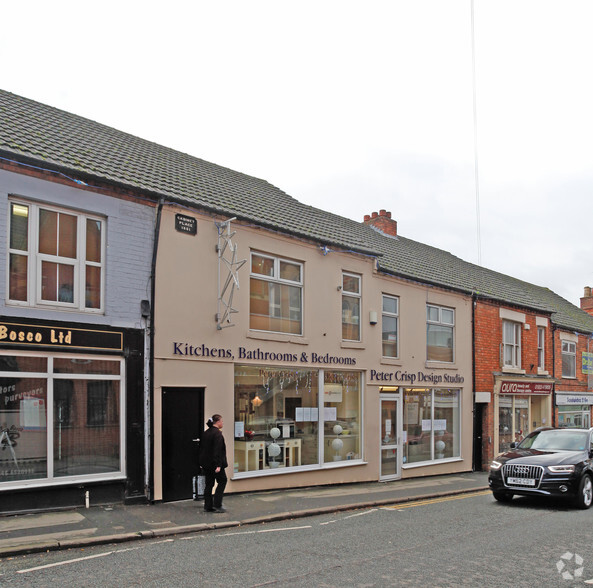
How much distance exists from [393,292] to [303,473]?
591cm

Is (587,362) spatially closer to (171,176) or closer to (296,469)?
(296,469)

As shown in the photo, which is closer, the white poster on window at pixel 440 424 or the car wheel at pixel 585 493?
the car wheel at pixel 585 493

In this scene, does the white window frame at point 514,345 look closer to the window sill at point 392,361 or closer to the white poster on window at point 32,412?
the window sill at point 392,361

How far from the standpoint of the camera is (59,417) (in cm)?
1046

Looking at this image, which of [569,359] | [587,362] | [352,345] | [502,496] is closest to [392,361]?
[352,345]

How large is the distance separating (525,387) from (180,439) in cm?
1570

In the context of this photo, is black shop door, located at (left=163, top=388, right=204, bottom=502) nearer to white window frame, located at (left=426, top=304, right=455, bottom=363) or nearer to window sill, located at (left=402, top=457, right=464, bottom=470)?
window sill, located at (left=402, top=457, right=464, bottom=470)

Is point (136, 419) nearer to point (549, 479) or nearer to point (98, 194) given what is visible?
point (98, 194)

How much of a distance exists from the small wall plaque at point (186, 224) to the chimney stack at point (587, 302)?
109 ft

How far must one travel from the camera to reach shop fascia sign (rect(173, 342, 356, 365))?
1220 cm

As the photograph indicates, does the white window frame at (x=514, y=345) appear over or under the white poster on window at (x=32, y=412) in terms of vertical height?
over

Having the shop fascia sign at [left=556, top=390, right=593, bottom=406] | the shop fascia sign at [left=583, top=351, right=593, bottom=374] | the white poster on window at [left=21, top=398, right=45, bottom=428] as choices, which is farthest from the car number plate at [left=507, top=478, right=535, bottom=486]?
the shop fascia sign at [left=583, top=351, right=593, bottom=374]

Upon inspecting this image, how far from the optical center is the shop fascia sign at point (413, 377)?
671 inches

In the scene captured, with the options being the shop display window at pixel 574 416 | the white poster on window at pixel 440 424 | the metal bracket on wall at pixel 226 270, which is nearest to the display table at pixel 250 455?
the metal bracket on wall at pixel 226 270
